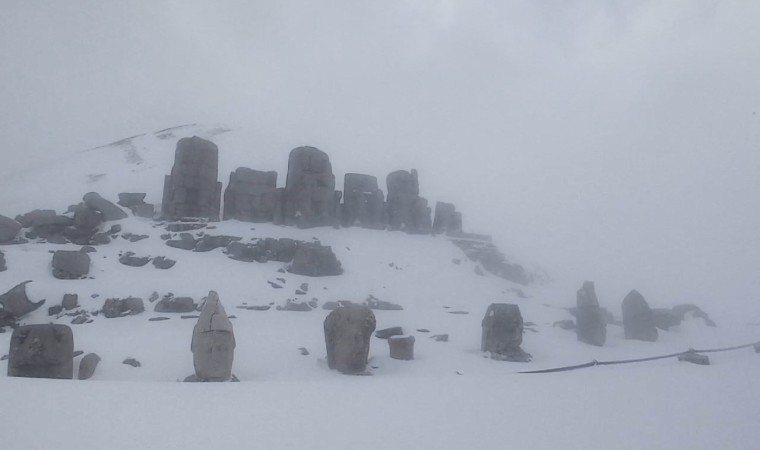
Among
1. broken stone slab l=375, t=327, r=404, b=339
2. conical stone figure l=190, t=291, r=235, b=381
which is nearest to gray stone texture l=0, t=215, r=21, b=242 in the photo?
conical stone figure l=190, t=291, r=235, b=381

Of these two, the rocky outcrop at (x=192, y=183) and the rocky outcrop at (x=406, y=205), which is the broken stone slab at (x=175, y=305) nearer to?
the rocky outcrop at (x=192, y=183)

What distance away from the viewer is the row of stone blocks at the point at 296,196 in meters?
23.5

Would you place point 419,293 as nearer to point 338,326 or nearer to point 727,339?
point 338,326

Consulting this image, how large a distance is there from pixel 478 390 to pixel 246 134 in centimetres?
5147

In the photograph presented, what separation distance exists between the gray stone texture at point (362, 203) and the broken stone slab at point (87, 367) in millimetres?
18203

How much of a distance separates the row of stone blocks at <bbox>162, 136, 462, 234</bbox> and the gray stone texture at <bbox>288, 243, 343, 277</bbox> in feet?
13.5

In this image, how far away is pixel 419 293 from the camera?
22672 mm

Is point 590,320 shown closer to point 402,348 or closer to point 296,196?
point 402,348

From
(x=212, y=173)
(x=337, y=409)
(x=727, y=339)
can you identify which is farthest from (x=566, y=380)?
(x=212, y=173)

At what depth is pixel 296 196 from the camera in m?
25.6

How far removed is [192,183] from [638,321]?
21.2 metres

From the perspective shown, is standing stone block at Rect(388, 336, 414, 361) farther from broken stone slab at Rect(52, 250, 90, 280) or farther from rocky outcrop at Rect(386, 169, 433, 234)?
rocky outcrop at Rect(386, 169, 433, 234)

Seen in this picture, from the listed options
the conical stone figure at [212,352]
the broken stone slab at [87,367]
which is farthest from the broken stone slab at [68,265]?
the conical stone figure at [212,352]

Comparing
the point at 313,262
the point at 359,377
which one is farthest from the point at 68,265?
the point at 359,377
